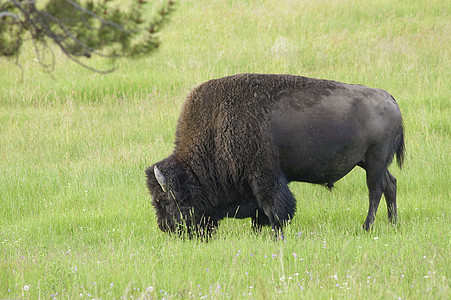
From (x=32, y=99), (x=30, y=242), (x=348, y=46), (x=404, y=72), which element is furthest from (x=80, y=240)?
(x=348, y=46)

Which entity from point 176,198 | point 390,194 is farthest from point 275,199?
point 390,194

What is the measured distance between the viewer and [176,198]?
19.1ft

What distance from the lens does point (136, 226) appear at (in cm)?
630

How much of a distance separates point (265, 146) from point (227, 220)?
1379 millimetres

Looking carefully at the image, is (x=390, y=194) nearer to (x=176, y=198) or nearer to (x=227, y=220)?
(x=227, y=220)

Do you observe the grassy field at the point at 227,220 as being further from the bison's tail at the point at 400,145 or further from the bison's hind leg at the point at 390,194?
the bison's tail at the point at 400,145

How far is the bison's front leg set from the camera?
5727 mm

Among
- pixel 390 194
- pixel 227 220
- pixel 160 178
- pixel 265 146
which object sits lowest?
pixel 227 220

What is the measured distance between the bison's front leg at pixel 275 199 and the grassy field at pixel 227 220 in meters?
0.19

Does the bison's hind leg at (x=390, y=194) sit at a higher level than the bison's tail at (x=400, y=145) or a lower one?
lower

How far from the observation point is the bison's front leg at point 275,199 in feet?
18.8

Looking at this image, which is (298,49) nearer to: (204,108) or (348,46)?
(348,46)

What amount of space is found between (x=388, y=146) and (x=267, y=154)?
1.40 meters

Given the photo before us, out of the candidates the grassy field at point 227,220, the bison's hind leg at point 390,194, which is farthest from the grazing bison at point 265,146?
the grassy field at point 227,220
